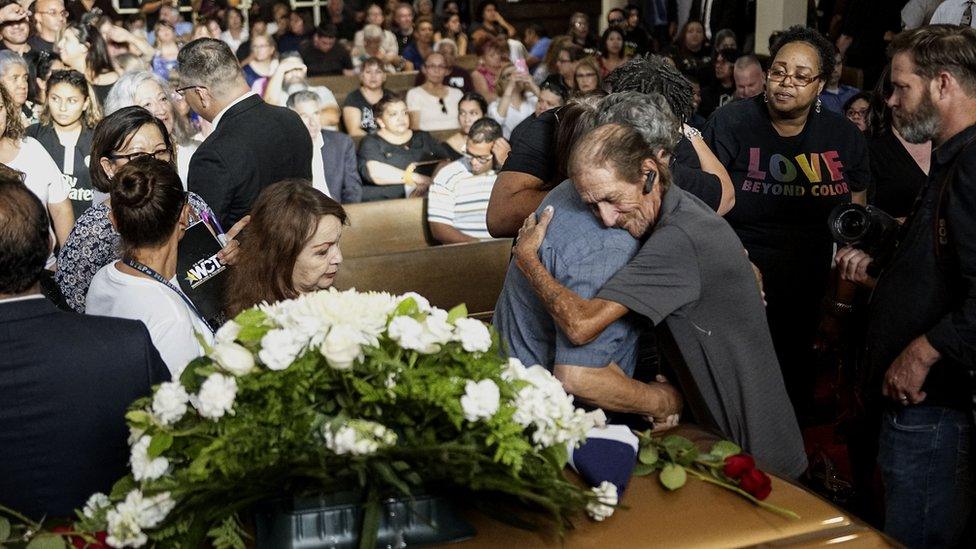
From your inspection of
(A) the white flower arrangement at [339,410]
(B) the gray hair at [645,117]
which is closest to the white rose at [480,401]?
(A) the white flower arrangement at [339,410]

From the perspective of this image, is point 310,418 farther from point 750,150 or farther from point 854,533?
point 750,150

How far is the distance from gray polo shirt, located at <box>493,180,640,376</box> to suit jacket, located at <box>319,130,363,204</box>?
4.10m

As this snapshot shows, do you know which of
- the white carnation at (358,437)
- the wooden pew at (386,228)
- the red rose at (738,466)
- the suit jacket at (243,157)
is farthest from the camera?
the wooden pew at (386,228)

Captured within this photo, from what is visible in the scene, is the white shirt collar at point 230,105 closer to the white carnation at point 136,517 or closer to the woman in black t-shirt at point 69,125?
the woman in black t-shirt at point 69,125

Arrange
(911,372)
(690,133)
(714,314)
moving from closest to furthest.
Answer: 1. (714,314)
2. (911,372)
3. (690,133)

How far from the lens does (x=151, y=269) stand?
2.59 metres

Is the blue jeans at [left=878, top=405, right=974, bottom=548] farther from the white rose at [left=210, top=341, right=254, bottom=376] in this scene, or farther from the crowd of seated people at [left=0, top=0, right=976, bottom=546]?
the white rose at [left=210, top=341, right=254, bottom=376]

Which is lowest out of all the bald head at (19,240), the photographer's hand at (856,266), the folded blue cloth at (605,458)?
the photographer's hand at (856,266)

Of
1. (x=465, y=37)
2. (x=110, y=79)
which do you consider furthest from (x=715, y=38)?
(x=110, y=79)

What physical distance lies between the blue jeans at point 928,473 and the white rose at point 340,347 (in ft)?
5.61

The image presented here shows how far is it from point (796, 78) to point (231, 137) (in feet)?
6.33

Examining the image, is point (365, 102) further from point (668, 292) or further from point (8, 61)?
point (668, 292)

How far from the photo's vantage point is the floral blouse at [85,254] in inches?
124

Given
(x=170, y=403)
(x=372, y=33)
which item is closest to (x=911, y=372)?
(x=170, y=403)
